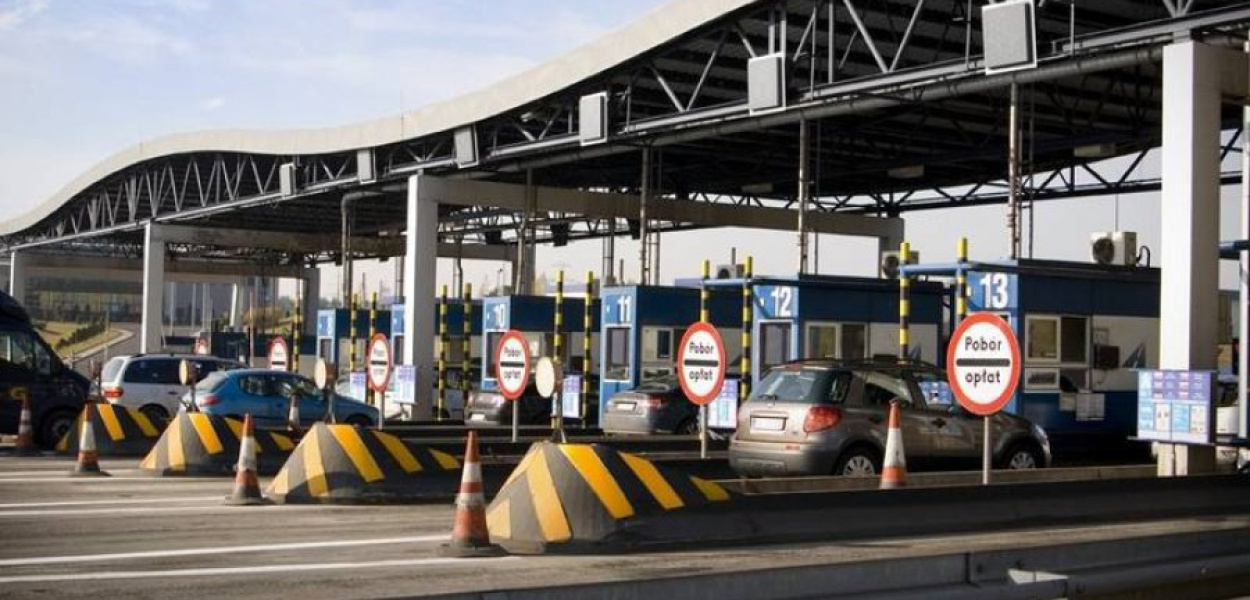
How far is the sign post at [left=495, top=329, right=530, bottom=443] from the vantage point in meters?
18.2

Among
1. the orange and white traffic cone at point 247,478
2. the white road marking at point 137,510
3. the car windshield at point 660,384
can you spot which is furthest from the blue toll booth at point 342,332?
the white road marking at point 137,510

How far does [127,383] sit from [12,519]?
1731 centimetres

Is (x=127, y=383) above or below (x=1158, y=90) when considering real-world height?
below

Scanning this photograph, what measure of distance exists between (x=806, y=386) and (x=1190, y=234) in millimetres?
5043

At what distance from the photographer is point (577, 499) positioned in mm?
11102

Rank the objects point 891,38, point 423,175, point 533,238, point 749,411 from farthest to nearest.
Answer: point 533,238
point 423,175
point 891,38
point 749,411

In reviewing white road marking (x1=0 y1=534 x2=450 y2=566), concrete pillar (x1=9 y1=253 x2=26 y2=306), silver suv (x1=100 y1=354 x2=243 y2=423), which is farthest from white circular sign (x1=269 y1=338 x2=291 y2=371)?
concrete pillar (x1=9 y1=253 x2=26 y2=306)

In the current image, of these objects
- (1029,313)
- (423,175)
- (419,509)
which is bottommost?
(419,509)

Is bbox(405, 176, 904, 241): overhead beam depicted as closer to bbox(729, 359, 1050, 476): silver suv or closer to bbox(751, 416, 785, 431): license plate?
bbox(729, 359, 1050, 476): silver suv

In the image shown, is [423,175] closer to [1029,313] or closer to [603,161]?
[603,161]

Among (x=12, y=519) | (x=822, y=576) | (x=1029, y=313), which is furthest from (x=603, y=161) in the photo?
(x=822, y=576)

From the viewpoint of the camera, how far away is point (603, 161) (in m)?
38.6

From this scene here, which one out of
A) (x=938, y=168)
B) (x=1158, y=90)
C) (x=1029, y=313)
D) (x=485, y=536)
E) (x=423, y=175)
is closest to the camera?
(x=485, y=536)

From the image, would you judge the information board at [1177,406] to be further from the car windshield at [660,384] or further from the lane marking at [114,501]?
the lane marking at [114,501]
